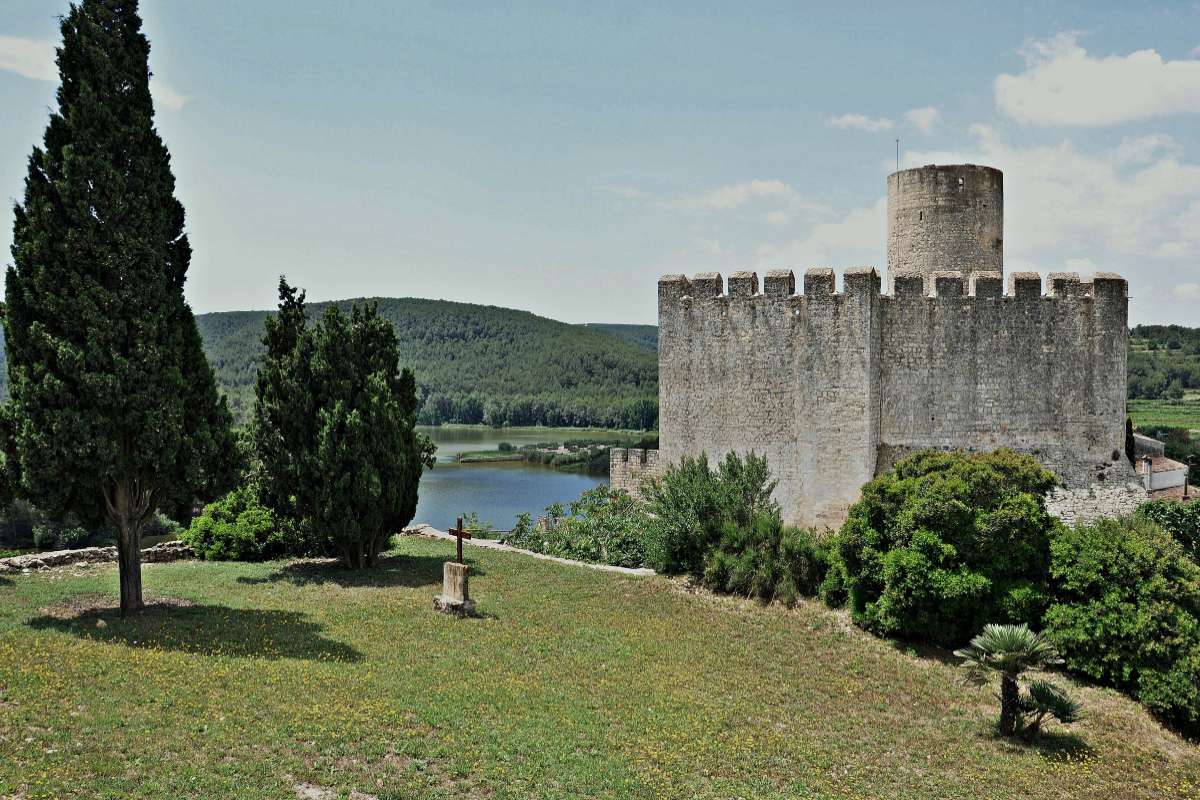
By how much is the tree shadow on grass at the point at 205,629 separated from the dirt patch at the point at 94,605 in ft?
0.04

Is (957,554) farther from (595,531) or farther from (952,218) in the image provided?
(595,531)

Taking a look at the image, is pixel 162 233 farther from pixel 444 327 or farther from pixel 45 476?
pixel 444 327

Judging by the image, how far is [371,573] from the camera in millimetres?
16734

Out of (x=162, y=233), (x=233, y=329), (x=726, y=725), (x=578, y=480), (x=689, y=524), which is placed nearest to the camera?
(x=726, y=725)

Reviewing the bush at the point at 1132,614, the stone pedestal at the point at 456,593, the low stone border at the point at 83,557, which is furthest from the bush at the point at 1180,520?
the low stone border at the point at 83,557

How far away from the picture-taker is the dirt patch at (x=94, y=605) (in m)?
12.3

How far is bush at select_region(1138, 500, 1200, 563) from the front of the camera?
55.6ft

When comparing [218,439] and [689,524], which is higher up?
[218,439]

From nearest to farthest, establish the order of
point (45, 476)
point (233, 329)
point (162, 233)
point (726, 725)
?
point (726, 725) → point (45, 476) → point (162, 233) → point (233, 329)

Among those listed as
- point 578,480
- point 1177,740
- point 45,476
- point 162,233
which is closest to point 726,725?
point 1177,740

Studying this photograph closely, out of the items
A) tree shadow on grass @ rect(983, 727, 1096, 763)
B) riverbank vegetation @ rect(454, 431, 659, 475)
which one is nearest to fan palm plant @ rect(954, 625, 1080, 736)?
tree shadow on grass @ rect(983, 727, 1096, 763)

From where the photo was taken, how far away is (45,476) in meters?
11.3

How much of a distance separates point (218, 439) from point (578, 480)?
55.9 m

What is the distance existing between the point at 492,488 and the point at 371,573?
43.5 meters
